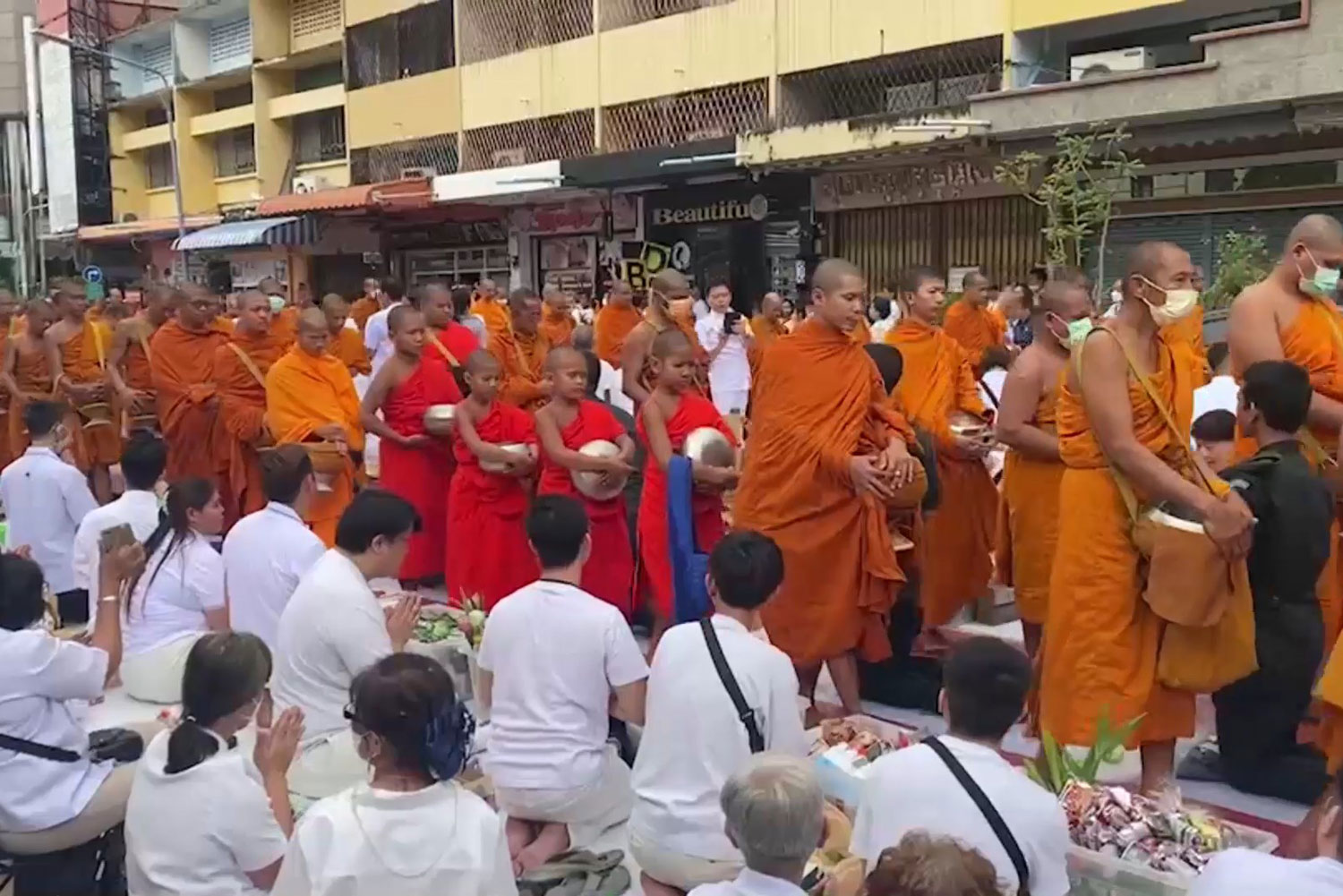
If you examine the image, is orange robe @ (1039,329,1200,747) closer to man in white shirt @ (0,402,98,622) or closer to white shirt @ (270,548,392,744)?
white shirt @ (270,548,392,744)

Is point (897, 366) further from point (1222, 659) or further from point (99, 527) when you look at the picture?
point (99, 527)

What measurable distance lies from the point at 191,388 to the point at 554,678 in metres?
5.27

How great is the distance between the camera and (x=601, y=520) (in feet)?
19.3

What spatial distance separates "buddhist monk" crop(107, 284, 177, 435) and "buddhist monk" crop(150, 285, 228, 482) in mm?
687

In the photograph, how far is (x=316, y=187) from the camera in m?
27.8

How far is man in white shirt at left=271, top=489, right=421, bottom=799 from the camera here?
398cm

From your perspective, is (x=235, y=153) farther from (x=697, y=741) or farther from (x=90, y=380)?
(x=697, y=741)

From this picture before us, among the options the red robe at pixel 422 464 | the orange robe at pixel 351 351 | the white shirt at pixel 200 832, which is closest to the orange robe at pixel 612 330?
the orange robe at pixel 351 351

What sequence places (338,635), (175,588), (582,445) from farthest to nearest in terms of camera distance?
(582,445) < (175,588) < (338,635)

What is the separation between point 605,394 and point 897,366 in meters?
4.54

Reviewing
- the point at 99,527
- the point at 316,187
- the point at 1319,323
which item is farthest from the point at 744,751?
the point at 316,187

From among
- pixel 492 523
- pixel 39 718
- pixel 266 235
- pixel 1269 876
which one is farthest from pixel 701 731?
pixel 266 235

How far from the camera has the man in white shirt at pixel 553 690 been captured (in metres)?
3.68

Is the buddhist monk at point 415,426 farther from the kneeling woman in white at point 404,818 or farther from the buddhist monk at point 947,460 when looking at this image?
the kneeling woman in white at point 404,818
